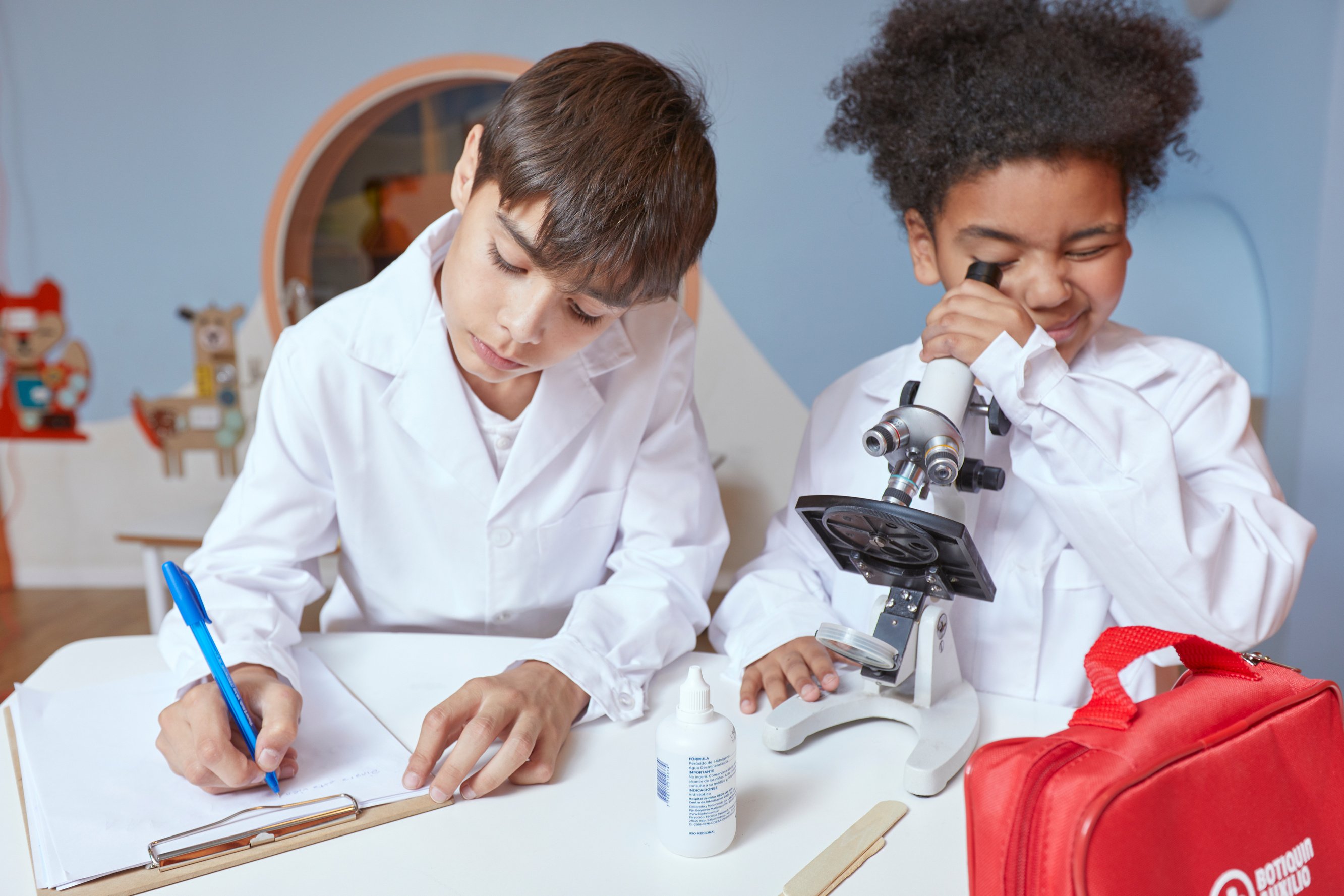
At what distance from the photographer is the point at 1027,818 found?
0.54m

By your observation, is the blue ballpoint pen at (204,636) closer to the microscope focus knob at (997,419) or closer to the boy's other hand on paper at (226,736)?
the boy's other hand on paper at (226,736)

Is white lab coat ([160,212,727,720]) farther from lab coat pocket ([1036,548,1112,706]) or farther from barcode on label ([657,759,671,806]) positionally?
lab coat pocket ([1036,548,1112,706])

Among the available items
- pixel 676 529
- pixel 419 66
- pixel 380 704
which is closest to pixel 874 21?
pixel 676 529

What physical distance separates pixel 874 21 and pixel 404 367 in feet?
2.66

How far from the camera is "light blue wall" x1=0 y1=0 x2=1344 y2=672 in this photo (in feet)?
9.84

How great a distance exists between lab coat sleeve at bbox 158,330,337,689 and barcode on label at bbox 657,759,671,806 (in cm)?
49

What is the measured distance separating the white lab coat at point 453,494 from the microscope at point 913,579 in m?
0.24

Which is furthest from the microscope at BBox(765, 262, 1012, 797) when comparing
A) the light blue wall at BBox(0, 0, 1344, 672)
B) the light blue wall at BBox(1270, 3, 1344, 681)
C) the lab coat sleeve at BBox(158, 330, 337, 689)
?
the light blue wall at BBox(0, 0, 1344, 672)

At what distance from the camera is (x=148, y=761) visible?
828 millimetres

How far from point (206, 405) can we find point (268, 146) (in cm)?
92

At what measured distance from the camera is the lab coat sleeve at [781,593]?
1042 mm

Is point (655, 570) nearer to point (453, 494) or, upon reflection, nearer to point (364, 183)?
point (453, 494)

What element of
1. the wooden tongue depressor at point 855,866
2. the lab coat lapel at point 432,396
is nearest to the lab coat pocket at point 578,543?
the lab coat lapel at point 432,396

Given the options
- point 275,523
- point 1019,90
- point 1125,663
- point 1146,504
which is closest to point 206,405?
point 275,523
